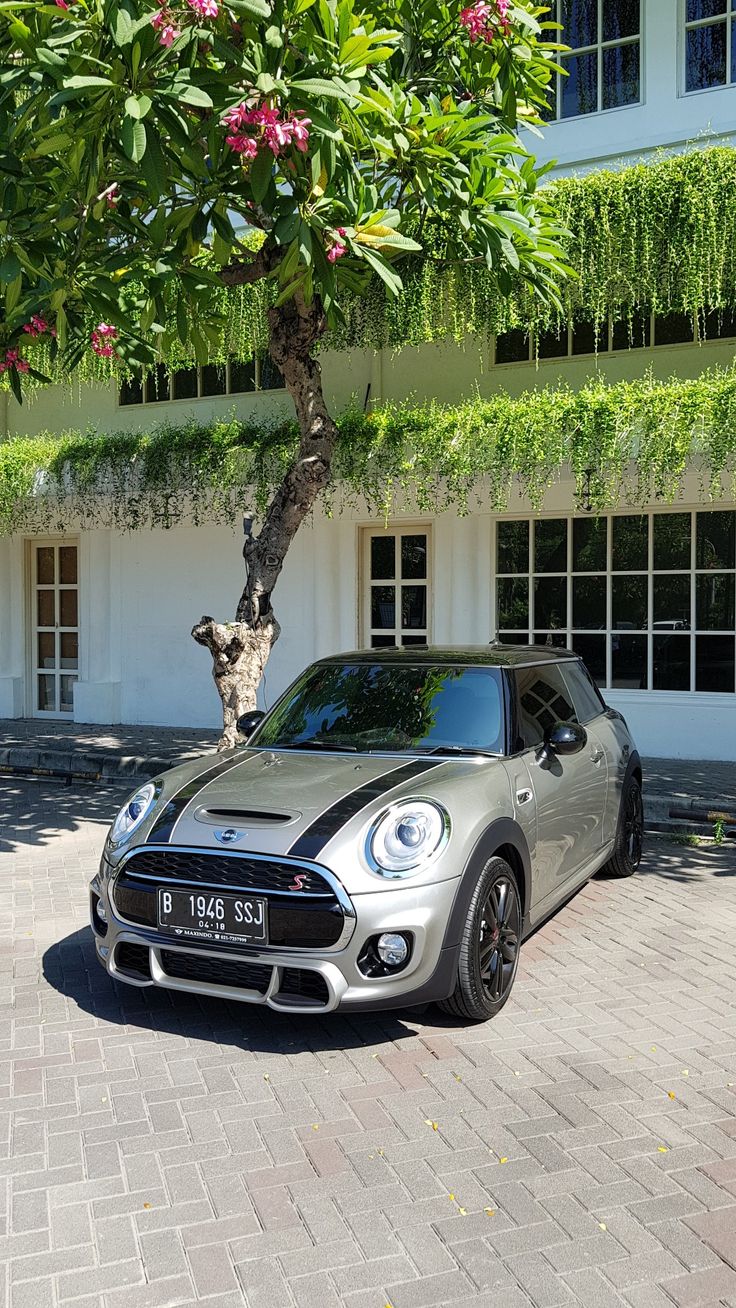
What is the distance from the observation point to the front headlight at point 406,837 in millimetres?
3979

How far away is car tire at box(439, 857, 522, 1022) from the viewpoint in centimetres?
409

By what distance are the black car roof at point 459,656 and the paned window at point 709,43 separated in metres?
8.35

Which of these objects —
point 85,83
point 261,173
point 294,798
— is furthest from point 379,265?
point 294,798

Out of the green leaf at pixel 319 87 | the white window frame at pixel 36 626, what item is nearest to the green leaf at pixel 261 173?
the green leaf at pixel 319 87

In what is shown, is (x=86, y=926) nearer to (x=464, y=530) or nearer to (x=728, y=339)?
(x=464, y=530)

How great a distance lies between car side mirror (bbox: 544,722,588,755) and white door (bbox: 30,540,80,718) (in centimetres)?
1149

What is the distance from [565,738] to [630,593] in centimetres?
699

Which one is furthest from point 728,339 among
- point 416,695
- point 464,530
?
point 416,695

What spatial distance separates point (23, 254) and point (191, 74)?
143 cm

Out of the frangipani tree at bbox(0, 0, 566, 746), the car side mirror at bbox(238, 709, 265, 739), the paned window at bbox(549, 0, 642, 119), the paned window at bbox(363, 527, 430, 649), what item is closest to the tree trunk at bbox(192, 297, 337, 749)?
the frangipani tree at bbox(0, 0, 566, 746)

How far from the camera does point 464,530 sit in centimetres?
1248

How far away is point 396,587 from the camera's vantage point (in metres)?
13.1

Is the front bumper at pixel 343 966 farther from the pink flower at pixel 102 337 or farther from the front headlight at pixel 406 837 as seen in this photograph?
the pink flower at pixel 102 337

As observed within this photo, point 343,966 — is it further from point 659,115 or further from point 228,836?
point 659,115
